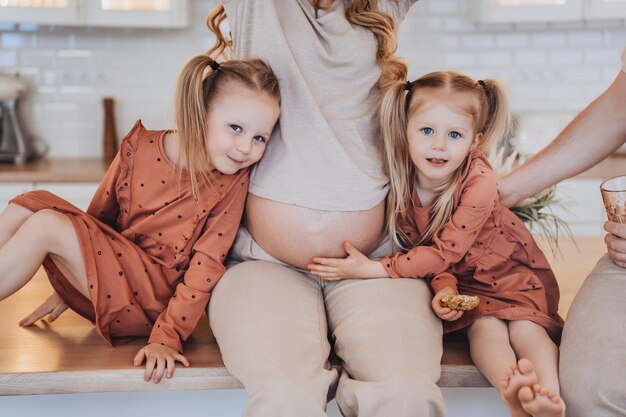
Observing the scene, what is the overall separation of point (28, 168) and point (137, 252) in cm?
185

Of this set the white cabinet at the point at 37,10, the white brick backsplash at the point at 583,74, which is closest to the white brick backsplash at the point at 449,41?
the white brick backsplash at the point at 583,74

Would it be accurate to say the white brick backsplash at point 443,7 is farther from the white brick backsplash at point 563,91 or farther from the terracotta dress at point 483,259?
the terracotta dress at point 483,259

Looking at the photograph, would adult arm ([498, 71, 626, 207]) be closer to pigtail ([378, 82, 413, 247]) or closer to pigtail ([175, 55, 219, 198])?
pigtail ([378, 82, 413, 247])

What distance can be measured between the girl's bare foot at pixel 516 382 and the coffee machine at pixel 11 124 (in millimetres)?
2783

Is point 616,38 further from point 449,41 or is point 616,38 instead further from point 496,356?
point 496,356

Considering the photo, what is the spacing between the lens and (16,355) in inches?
65.7

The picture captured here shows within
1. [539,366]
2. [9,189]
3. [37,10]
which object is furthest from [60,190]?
[539,366]

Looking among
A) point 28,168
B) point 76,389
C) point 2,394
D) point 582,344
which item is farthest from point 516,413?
point 28,168

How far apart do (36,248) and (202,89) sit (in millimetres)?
524

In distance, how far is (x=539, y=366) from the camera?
161 centimetres

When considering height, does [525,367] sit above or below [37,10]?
below

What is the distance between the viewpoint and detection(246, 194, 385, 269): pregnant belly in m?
1.81

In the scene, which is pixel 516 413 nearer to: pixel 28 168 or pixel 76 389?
pixel 76 389

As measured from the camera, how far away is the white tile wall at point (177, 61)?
380 cm
